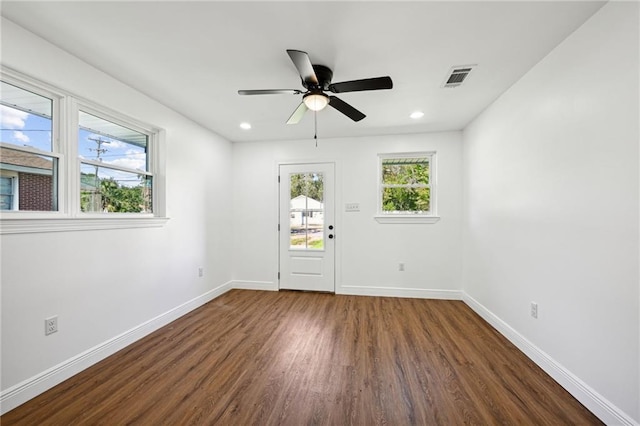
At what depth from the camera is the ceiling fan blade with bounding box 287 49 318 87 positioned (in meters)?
1.59

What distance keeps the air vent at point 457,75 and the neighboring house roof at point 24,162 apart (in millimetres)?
3259

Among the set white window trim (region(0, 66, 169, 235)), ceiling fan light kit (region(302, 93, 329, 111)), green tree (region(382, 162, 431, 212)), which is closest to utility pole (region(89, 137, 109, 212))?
white window trim (region(0, 66, 169, 235))

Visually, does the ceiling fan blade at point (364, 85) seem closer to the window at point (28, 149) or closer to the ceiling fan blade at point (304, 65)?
the ceiling fan blade at point (304, 65)

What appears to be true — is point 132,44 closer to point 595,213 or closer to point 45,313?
point 45,313

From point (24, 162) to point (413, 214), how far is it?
4.10 meters

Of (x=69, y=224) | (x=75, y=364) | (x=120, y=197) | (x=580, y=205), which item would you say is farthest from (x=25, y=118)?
(x=580, y=205)

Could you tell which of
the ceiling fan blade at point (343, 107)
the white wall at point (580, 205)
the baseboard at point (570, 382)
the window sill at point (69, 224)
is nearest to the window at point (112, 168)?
the window sill at point (69, 224)

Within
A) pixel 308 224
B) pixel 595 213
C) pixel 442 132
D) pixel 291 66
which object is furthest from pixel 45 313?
pixel 442 132

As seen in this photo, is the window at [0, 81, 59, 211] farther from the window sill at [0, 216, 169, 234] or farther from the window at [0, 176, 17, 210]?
the window sill at [0, 216, 169, 234]

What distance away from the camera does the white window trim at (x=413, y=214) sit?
384 cm

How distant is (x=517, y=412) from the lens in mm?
1628

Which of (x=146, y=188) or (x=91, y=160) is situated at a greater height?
(x=91, y=160)

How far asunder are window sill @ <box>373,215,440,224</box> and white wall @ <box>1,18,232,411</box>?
2.56 metres

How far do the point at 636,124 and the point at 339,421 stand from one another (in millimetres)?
2335
